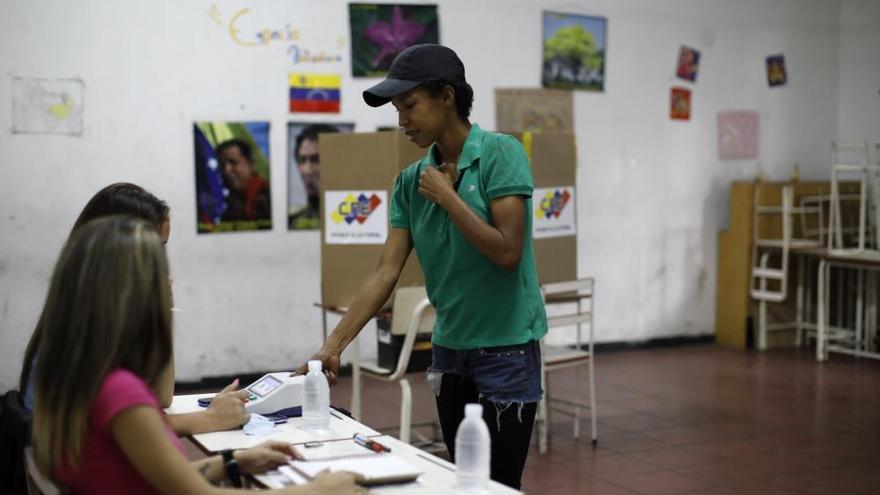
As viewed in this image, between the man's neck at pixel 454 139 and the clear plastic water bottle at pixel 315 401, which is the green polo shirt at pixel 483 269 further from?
the clear plastic water bottle at pixel 315 401

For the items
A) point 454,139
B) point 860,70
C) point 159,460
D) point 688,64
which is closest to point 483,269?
point 454,139

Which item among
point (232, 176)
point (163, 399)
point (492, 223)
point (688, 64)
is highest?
point (688, 64)

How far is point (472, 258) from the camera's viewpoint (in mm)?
2545

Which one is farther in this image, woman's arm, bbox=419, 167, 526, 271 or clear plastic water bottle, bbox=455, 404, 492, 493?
woman's arm, bbox=419, 167, 526, 271

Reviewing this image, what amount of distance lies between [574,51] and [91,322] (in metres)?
6.22

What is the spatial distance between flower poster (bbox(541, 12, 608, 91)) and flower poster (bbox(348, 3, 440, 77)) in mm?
981

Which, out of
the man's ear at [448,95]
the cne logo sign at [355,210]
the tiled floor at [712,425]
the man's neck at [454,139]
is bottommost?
the tiled floor at [712,425]

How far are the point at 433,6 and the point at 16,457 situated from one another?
5.23 metres

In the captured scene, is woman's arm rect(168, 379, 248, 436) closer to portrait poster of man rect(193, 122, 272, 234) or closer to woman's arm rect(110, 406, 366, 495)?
woman's arm rect(110, 406, 366, 495)

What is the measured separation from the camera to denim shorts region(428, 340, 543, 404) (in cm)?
255

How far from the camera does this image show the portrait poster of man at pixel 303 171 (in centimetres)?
671

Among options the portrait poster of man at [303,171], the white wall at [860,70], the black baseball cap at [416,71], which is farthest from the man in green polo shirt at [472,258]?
the white wall at [860,70]

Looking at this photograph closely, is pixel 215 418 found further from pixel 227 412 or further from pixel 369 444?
pixel 369 444

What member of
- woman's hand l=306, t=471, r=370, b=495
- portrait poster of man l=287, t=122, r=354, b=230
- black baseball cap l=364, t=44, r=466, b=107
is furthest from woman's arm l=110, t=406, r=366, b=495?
portrait poster of man l=287, t=122, r=354, b=230
